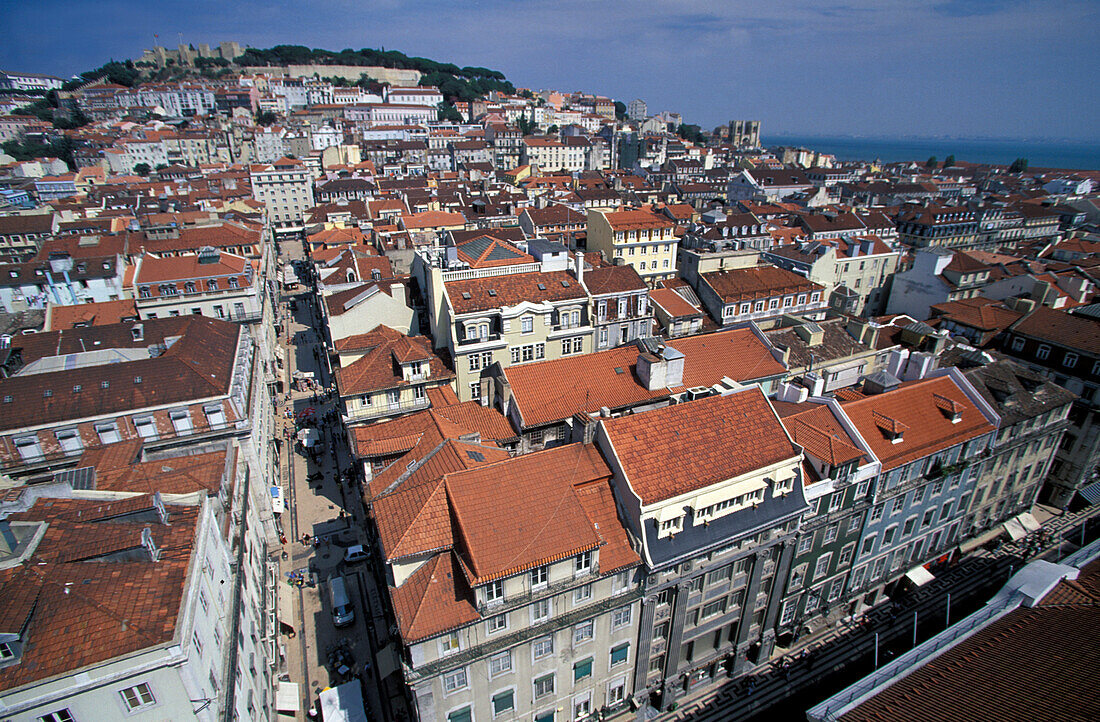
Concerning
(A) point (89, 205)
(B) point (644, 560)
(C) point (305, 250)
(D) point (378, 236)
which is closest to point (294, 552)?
(B) point (644, 560)

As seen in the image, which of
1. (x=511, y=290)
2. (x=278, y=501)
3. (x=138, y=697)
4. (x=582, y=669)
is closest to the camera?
(x=138, y=697)

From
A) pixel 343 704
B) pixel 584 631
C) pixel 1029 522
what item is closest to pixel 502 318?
pixel 584 631

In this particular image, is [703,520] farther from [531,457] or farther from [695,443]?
[531,457]

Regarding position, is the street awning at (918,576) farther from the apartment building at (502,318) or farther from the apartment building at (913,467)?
the apartment building at (502,318)

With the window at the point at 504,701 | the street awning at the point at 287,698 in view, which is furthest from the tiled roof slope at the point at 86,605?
the window at the point at 504,701

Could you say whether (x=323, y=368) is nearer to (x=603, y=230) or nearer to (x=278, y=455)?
(x=278, y=455)

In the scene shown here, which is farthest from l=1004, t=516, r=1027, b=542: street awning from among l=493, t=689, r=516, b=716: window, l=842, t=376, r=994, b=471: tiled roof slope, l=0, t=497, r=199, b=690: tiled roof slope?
l=0, t=497, r=199, b=690: tiled roof slope

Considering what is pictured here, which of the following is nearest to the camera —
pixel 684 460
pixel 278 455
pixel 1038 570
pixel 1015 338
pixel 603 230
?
pixel 1038 570
